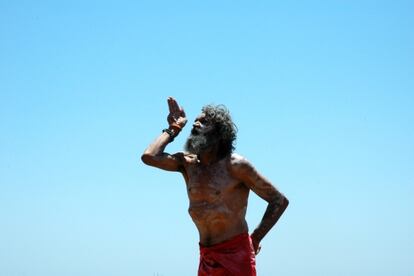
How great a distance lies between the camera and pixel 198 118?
1066 centimetres

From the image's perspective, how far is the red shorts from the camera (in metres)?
10.1

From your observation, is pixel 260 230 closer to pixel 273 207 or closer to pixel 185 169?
pixel 273 207

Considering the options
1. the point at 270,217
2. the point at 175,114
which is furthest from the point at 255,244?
the point at 175,114

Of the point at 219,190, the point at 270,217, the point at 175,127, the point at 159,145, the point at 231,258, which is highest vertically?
the point at 175,127

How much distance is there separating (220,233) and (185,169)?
840 millimetres

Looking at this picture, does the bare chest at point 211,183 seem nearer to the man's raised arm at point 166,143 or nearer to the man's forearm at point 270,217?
the man's raised arm at point 166,143

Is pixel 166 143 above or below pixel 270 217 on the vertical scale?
above

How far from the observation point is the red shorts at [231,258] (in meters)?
10.1

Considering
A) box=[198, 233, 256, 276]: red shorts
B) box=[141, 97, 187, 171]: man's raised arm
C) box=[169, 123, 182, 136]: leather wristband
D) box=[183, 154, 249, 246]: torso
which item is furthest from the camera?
box=[169, 123, 182, 136]: leather wristband

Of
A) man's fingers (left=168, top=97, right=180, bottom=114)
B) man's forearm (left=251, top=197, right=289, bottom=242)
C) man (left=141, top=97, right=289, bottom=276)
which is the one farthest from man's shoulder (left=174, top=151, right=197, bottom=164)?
man's forearm (left=251, top=197, right=289, bottom=242)

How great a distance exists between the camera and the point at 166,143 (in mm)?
10633

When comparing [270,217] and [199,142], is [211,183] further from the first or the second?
[270,217]

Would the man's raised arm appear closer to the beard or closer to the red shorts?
the beard

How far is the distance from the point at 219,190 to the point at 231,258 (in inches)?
27.9
